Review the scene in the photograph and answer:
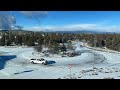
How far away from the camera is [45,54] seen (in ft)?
16.7

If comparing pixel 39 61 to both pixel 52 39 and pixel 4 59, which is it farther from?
pixel 4 59

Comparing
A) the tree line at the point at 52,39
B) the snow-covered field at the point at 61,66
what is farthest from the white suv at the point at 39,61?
the tree line at the point at 52,39

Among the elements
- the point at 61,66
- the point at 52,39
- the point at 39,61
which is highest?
the point at 52,39

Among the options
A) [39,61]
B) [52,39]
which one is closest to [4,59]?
[39,61]

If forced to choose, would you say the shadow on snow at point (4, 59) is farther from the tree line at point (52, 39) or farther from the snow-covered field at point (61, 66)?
the tree line at point (52, 39)

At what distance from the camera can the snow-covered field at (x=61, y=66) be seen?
15.3 feet

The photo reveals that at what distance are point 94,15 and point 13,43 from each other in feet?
5.27

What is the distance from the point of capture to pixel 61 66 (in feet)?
16.2

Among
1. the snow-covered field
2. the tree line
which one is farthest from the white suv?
the tree line

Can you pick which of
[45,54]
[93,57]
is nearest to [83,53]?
[93,57]

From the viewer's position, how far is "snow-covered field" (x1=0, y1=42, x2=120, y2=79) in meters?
4.67

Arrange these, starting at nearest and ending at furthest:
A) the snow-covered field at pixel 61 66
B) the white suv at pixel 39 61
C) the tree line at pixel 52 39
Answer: the snow-covered field at pixel 61 66 → the tree line at pixel 52 39 → the white suv at pixel 39 61

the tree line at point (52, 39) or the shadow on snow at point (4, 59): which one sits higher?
the tree line at point (52, 39)
